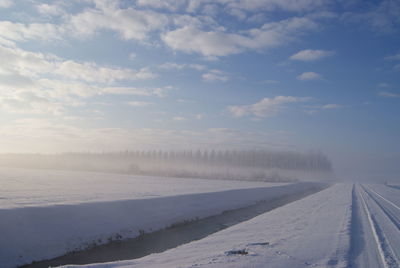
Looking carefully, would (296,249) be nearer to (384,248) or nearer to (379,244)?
(384,248)

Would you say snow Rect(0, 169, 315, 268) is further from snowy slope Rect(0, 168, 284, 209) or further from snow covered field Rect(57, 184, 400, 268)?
snow covered field Rect(57, 184, 400, 268)

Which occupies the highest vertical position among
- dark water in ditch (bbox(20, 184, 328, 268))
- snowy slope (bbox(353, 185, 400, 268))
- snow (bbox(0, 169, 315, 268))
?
snowy slope (bbox(353, 185, 400, 268))

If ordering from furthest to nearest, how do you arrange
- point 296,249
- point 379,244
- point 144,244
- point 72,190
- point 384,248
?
point 72,190, point 144,244, point 379,244, point 384,248, point 296,249

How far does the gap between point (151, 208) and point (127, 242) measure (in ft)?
21.0

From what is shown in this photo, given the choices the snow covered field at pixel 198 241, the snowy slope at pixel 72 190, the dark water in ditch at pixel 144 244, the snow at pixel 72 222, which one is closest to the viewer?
the snow covered field at pixel 198 241

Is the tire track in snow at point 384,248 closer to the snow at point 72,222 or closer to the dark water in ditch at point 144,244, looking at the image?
the dark water in ditch at point 144,244

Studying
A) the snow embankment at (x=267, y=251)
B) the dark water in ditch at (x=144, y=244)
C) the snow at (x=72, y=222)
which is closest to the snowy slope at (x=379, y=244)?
the snow embankment at (x=267, y=251)

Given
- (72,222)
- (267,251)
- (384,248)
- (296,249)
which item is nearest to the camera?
(267,251)

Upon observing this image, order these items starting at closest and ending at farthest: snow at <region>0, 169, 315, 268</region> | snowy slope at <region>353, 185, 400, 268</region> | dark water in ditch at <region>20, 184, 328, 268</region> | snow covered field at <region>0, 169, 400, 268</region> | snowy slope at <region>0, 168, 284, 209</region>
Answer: snowy slope at <region>353, 185, 400, 268</region> → snow covered field at <region>0, 169, 400, 268</region> → snow at <region>0, 169, 315, 268</region> → dark water in ditch at <region>20, 184, 328, 268</region> → snowy slope at <region>0, 168, 284, 209</region>

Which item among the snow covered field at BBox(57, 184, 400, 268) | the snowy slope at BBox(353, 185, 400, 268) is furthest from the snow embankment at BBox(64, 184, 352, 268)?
the snowy slope at BBox(353, 185, 400, 268)

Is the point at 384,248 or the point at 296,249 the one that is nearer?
the point at 296,249

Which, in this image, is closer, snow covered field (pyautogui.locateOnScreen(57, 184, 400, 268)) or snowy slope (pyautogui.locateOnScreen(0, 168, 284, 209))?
snow covered field (pyautogui.locateOnScreen(57, 184, 400, 268))

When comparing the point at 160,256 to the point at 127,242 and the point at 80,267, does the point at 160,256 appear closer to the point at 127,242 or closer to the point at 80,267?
the point at 80,267

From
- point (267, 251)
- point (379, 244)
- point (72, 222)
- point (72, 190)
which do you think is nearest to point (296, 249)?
point (267, 251)
